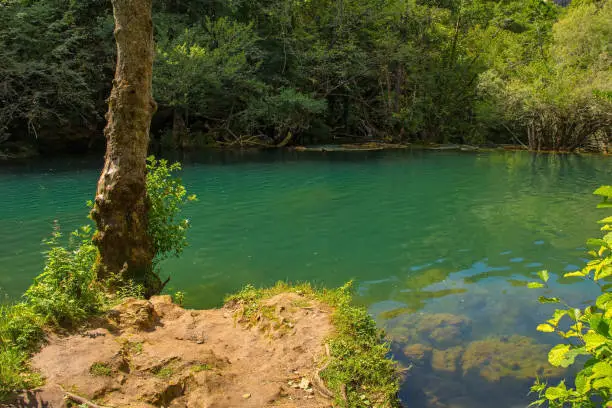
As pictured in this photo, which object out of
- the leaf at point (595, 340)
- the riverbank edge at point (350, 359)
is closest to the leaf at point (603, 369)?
the leaf at point (595, 340)

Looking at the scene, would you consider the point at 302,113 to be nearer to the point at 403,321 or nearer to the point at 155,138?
the point at 155,138

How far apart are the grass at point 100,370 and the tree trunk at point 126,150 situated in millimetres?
2020

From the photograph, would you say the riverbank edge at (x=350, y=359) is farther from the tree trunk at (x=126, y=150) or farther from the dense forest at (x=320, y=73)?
the dense forest at (x=320, y=73)

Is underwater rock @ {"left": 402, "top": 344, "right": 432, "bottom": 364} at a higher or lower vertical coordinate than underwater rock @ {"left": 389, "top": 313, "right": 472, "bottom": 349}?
lower

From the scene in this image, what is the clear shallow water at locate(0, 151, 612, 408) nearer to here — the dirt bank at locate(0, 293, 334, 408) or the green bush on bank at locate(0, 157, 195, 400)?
the dirt bank at locate(0, 293, 334, 408)

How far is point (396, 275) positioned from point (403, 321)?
1.96m

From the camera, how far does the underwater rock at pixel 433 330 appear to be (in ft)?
20.4

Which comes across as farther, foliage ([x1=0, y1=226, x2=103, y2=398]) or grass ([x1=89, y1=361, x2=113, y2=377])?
grass ([x1=89, y1=361, x2=113, y2=377])

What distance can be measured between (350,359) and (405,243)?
635 centimetres

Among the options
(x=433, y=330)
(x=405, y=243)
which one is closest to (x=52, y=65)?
(x=405, y=243)

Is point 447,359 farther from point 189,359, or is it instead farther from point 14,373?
point 14,373

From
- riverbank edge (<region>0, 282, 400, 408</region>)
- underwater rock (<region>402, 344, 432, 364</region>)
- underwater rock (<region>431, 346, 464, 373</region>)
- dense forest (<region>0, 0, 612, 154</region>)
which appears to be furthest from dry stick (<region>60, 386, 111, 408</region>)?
dense forest (<region>0, 0, 612, 154</region>)

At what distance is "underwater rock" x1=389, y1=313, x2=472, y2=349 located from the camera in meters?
6.21

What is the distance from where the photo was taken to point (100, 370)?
13.0ft
